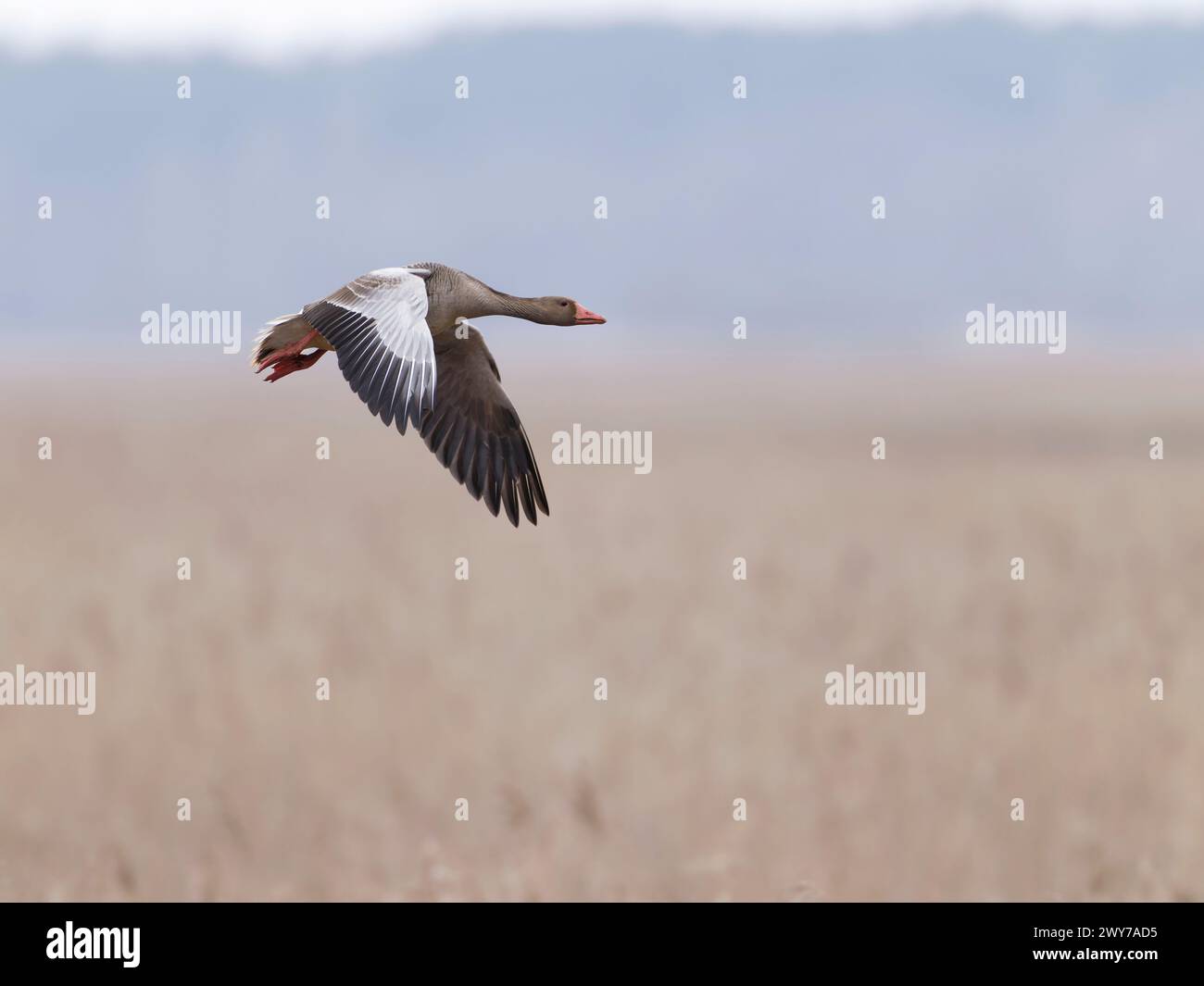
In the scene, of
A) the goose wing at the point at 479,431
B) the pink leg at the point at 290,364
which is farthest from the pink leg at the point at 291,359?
the goose wing at the point at 479,431

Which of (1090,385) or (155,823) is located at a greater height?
(1090,385)

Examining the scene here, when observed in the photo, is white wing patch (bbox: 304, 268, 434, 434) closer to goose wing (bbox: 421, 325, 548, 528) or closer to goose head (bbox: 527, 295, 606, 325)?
goose wing (bbox: 421, 325, 548, 528)

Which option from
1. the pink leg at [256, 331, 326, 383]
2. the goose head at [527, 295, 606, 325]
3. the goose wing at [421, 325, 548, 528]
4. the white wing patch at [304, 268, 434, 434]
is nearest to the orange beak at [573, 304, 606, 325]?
the goose head at [527, 295, 606, 325]

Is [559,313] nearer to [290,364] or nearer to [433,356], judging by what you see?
[433,356]

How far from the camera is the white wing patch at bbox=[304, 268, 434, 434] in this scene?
3002 mm

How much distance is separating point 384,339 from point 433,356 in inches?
4.7

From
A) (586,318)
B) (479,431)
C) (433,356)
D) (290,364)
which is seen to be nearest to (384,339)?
(433,356)

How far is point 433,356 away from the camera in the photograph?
3.28 metres

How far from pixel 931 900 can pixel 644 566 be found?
14.9 metres

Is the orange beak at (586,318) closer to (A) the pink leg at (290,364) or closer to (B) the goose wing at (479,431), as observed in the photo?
(B) the goose wing at (479,431)
